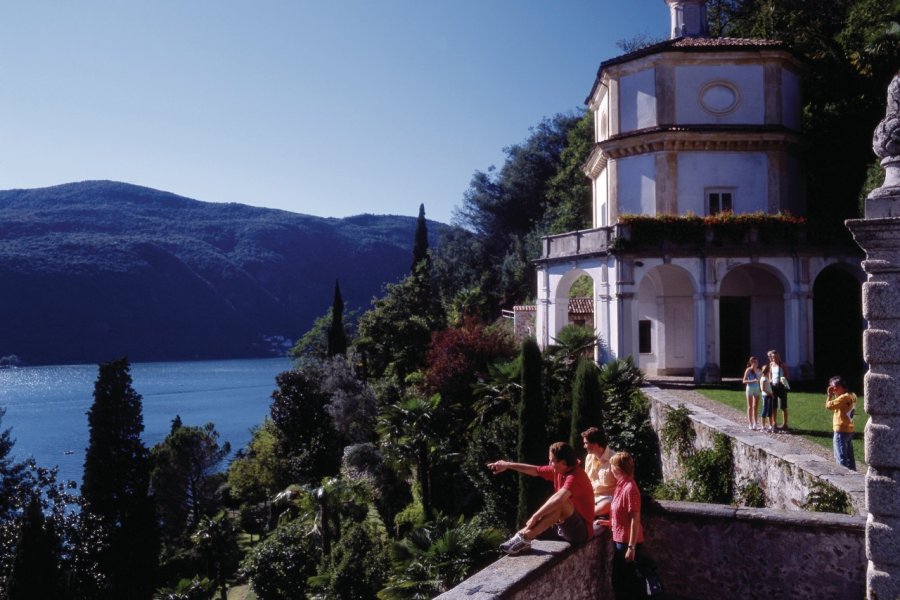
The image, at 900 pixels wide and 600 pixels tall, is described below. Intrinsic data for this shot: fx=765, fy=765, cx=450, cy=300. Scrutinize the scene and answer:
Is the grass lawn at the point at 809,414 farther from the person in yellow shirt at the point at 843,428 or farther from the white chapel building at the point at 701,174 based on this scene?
the white chapel building at the point at 701,174

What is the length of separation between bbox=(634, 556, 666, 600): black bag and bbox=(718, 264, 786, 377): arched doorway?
20.3 m

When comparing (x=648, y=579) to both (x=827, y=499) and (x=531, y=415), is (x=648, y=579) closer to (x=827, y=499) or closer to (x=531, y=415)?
(x=827, y=499)

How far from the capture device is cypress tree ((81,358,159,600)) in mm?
34062

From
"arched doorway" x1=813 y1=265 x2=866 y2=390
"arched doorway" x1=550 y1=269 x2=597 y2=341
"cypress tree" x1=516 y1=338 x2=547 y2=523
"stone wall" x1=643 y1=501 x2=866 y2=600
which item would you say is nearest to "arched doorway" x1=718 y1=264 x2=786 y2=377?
"arched doorway" x1=813 y1=265 x2=866 y2=390

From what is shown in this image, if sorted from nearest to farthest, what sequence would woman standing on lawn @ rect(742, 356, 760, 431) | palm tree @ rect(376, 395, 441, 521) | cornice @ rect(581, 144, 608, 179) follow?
1. woman standing on lawn @ rect(742, 356, 760, 431)
2. palm tree @ rect(376, 395, 441, 521)
3. cornice @ rect(581, 144, 608, 179)

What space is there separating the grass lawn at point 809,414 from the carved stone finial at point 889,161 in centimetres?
710

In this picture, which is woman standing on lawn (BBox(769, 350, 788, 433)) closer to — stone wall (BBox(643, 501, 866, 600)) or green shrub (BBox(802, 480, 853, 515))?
green shrub (BBox(802, 480, 853, 515))

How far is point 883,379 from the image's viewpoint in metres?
6.37

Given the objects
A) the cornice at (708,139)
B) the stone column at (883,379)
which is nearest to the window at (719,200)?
the cornice at (708,139)

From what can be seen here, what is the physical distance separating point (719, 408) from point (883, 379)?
41.2 feet

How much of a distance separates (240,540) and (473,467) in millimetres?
30003

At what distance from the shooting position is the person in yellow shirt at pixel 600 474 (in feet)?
25.7

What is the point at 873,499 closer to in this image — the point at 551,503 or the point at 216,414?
the point at 551,503

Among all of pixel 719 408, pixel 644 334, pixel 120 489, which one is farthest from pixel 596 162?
pixel 120 489
